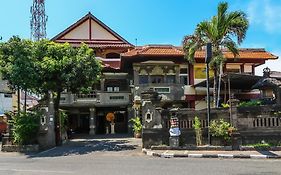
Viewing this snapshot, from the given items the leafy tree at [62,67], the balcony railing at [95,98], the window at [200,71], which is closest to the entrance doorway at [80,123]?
the balcony railing at [95,98]

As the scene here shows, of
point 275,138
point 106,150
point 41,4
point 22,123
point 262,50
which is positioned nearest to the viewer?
point 275,138

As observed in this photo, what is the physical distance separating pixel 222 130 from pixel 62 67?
33.6ft

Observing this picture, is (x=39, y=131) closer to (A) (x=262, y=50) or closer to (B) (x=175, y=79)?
(B) (x=175, y=79)

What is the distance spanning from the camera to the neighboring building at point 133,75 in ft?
111

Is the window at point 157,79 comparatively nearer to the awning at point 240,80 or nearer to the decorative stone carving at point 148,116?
the awning at point 240,80

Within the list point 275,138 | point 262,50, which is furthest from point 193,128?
point 262,50

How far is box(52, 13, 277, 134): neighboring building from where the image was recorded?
3372 centimetres

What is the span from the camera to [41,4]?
52125 millimetres

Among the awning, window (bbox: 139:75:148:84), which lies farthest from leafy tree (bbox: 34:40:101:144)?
window (bbox: 139:75:148:84)

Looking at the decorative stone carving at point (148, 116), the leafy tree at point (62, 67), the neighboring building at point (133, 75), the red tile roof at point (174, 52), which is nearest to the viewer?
the decorative stone carving at point (148, 116)

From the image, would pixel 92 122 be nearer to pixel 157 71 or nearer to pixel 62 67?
pixel 157 71

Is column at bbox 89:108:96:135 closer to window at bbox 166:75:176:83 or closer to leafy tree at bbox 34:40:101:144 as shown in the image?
window at bbox 166:75:176:83

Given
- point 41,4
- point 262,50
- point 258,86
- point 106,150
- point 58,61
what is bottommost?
point 106,150

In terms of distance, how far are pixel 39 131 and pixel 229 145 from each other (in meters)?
11.1
